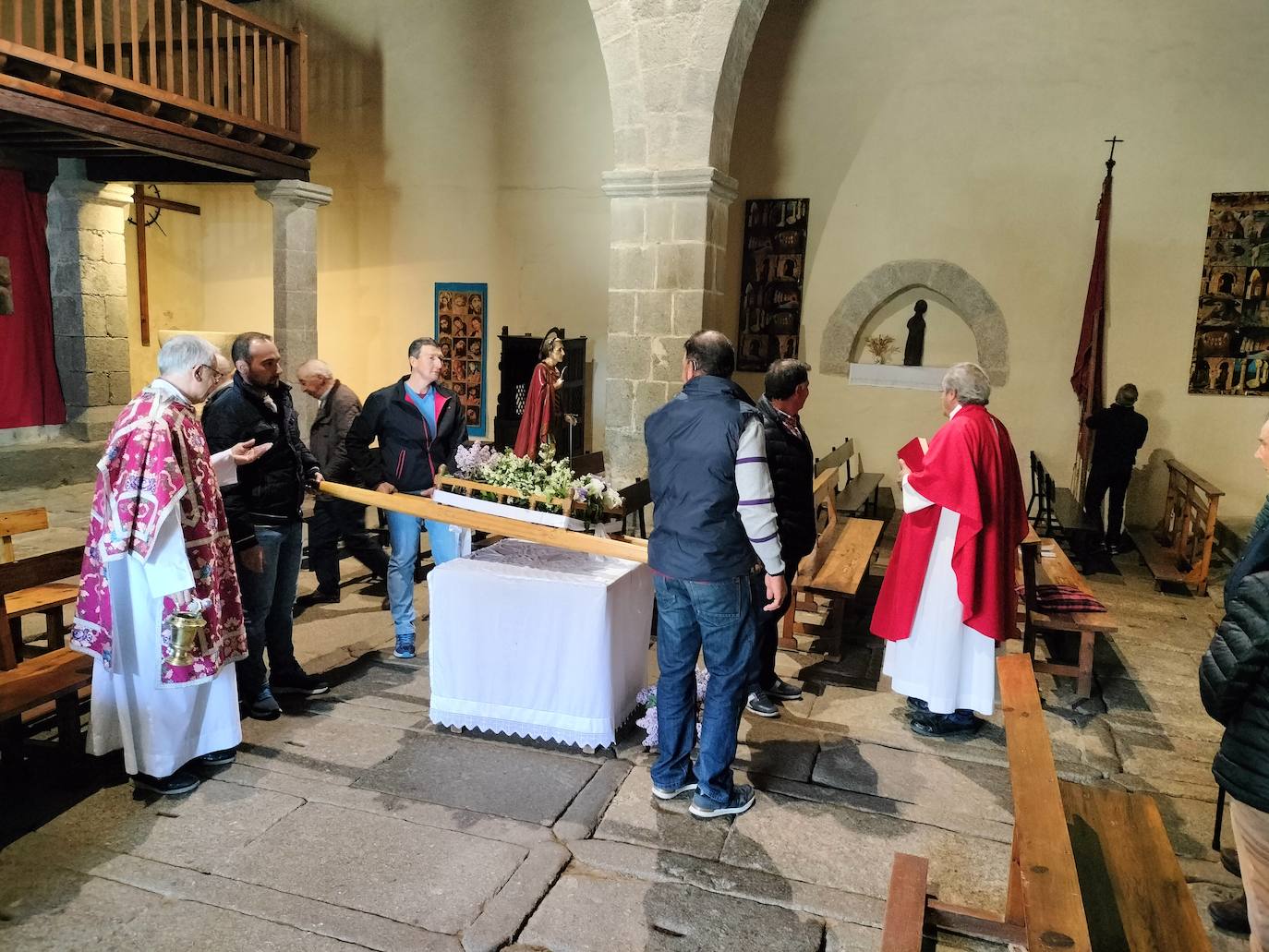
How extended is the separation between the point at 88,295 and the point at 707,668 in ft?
30.6

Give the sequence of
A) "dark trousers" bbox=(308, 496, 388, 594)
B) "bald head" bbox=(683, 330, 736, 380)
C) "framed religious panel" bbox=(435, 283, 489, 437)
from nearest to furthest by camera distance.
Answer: "bald head" bbox=(683, 330, 736, 380), "dark trousers" bbox=(308, 496, 388, 594), "framed religious panel" bbox=(435, 283, 489, 437)

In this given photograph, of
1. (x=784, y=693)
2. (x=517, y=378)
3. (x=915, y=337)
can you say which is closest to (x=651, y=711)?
(x=784, y=693)

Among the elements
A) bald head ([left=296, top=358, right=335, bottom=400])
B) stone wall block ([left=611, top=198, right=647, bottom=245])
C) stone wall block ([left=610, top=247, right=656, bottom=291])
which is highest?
stone wall block ([left=611, top=198, right=647, bottom=245])

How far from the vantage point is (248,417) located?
387 centimetres

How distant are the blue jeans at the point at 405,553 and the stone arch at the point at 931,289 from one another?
5.70 m

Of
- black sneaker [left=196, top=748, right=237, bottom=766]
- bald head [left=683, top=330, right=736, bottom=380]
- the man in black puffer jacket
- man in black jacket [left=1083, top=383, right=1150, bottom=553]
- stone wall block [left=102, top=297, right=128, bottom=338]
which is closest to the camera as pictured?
the man in black puffer jacket

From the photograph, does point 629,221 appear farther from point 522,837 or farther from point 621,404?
point 522,837

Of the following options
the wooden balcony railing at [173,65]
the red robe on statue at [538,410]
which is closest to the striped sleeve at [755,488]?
the red robe on statue at [538,410]

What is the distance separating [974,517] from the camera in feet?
12.7

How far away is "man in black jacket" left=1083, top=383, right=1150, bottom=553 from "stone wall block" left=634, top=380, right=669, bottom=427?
3932mm

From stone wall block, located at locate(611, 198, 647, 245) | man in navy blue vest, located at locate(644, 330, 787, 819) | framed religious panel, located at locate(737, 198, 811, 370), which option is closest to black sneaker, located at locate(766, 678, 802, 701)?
man in navy blue vest, located at locate(644, 330, 787, 819)

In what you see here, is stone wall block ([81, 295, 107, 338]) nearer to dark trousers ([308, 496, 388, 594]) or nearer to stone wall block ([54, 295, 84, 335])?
stone wall block ([54, 295, 84, 335])

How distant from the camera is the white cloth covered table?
374 cm

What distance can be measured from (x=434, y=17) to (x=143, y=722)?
9666 mm
